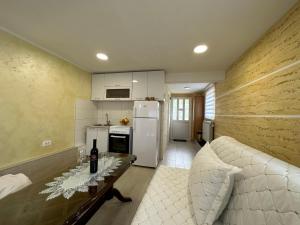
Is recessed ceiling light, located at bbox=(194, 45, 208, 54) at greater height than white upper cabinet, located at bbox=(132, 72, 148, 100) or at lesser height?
greater

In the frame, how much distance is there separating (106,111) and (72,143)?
126cm

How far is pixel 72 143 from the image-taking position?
3.33 m

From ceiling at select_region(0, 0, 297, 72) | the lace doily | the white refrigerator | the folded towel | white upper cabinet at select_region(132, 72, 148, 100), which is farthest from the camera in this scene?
white upper cabinet at select_region(132, 72, 148, 100)

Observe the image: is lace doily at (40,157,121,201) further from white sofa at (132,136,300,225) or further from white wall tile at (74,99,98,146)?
white wall tile at (74,99,98,146)

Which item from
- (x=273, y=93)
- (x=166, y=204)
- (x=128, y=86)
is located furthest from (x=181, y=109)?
(x=166, y=204)

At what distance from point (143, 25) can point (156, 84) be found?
1.85m

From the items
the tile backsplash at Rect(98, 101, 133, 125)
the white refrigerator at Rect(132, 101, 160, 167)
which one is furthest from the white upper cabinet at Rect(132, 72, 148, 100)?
the tile backsplash at Rect(98, 101, 133, 125)

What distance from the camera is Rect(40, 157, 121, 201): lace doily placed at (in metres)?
1.16

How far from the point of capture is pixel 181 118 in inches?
273

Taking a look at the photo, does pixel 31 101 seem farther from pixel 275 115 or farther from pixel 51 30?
pixel 275 115

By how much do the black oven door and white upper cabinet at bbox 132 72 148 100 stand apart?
1011mm

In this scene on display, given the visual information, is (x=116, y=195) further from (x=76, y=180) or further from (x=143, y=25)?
(x=143, y=25)

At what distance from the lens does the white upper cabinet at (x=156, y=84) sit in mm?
3520

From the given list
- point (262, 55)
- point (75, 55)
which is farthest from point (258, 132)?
point (75, 55)
